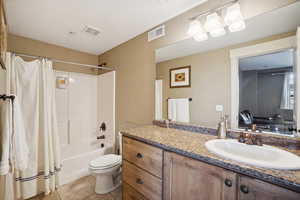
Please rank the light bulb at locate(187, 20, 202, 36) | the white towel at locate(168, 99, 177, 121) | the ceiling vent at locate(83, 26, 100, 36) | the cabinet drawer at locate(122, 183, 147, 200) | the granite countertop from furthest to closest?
the ceiling vent at locate(83, 26, 100, 36)
the white towel at locate(168, 99, 177, 121)
the light bulb at locate(187, 20, 202, 36)
the cabinet drawer at locate(122, 183, 147, 200)
the granite countertop

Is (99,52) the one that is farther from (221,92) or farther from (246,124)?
(246,124)

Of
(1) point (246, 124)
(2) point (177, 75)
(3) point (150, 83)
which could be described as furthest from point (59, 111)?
(1) point (246, 124)

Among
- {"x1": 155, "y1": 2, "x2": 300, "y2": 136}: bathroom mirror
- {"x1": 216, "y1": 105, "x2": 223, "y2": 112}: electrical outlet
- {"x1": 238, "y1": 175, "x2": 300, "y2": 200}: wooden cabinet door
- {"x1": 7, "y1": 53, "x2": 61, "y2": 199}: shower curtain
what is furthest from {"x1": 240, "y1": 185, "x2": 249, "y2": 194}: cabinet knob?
{"x1": 7, "y1": 53, "x2": 61, "y2": 199}: shower curtain

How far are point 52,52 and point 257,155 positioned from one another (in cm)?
315

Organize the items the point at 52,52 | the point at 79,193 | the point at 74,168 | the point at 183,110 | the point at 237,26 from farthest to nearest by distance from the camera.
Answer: the point at 52,52 → the point at 74,168 → the point at 79,193 → the point at 183,110 → the point at 237,26

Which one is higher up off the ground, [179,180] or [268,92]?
[268,92]

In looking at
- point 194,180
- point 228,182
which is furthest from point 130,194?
point 228,182

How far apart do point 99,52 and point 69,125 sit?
1599mm

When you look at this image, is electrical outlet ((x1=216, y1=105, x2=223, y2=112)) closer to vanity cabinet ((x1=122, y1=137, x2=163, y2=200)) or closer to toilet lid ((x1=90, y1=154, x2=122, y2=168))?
vanity cabinet ((x1=122, y1=137, x2=163, y2=200))

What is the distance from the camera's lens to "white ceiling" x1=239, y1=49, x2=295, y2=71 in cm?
102

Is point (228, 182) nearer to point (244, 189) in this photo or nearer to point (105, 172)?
point (244, 189)

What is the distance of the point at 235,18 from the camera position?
1.16m

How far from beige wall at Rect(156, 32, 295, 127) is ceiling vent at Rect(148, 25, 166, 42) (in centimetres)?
43

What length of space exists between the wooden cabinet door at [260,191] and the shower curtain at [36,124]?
2.11m
